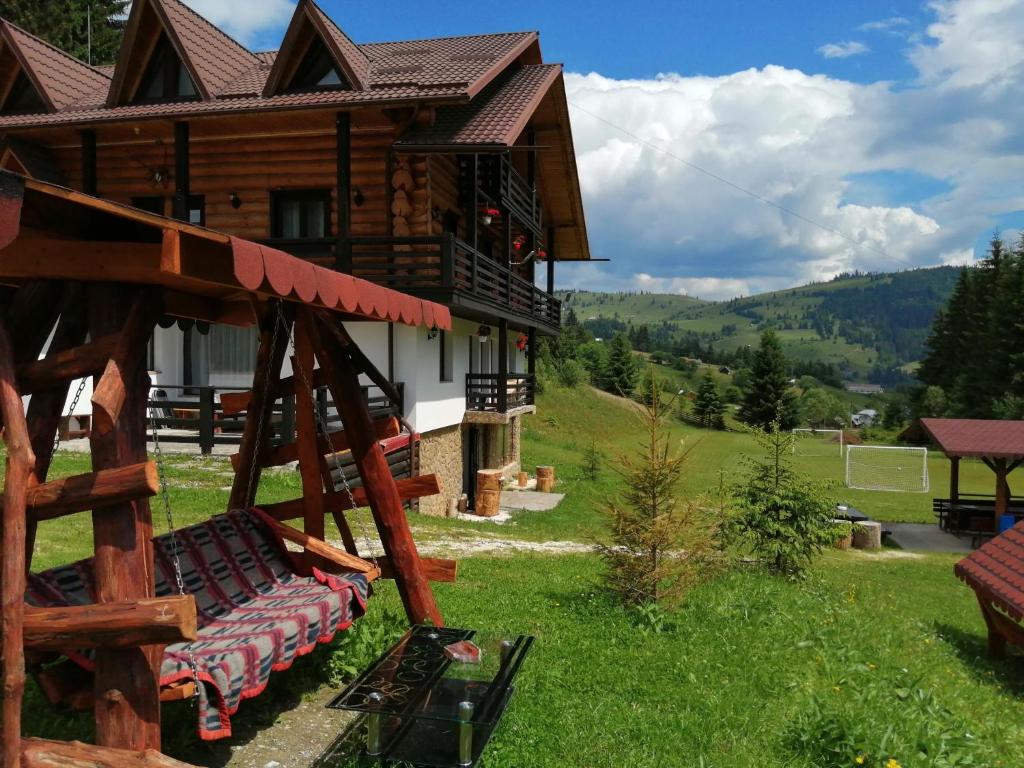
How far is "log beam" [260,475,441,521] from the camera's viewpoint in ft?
20.5

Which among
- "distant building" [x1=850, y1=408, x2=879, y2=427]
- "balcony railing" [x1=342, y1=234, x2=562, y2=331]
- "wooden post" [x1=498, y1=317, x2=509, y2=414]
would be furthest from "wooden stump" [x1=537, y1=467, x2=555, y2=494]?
"distant building" [x1=850, y1=408, x2=879, y2=427]

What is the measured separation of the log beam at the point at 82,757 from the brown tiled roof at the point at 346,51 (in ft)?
43.7

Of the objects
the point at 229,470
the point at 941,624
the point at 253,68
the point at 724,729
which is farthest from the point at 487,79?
the point at 724,729

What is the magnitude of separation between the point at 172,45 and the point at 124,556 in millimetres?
15174

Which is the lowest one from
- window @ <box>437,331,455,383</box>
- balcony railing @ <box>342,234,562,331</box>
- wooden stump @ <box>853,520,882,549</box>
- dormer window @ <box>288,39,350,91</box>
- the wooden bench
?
wooden stump @ <box>853,520,882,549</box>

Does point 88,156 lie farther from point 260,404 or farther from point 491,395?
point 260,404

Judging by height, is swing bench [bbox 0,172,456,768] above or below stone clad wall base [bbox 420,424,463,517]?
above

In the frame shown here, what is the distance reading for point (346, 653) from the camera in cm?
575

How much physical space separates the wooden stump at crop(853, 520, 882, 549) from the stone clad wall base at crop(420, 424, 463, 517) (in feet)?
31.7

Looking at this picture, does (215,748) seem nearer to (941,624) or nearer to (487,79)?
(941,624)

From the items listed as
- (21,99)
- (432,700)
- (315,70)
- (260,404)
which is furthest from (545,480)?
(432,700)

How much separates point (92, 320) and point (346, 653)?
10.4ft

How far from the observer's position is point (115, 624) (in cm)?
321

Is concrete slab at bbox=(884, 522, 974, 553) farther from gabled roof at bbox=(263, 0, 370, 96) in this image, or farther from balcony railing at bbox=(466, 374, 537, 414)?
gabled roof at bbox=(263, 0, 370, 96)
